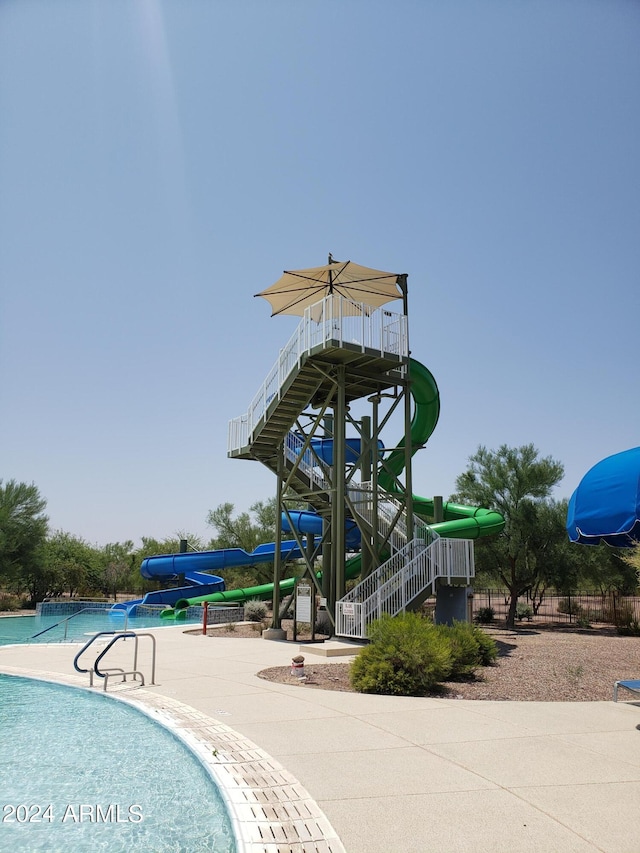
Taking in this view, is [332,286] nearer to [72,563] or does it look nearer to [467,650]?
[467,650]

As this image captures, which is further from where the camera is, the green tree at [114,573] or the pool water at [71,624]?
the green tree at [114,573]

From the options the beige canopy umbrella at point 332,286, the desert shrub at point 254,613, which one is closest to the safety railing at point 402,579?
the beige canopy umbrella at point 332,286

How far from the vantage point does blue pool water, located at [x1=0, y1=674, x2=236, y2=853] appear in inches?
193

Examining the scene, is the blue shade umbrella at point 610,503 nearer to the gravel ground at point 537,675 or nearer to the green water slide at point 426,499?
the gravel ground at point 537,675

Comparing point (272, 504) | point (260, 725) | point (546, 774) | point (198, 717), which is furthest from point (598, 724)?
point (272, 504)

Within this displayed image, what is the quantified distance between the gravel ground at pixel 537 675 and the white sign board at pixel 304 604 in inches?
165

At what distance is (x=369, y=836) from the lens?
4414mm

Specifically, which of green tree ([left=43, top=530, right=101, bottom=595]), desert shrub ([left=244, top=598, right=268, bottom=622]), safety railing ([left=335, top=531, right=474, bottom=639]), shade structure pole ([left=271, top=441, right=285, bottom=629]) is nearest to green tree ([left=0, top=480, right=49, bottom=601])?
green tree ([left=43, top=530, right=101, bottom=595])

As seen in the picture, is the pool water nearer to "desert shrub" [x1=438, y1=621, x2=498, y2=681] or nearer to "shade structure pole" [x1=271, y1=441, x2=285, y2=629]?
"shade structure pole" [x1=271, y1=441, x2=285, y2=629]

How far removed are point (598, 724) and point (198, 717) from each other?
16.4 feet

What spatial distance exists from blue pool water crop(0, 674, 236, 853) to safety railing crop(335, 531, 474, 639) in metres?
8.03

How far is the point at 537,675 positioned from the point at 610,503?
3363 mm

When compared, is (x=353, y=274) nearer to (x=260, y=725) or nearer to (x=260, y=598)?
(x=260, y=725)

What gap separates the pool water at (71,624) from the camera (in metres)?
23.8
